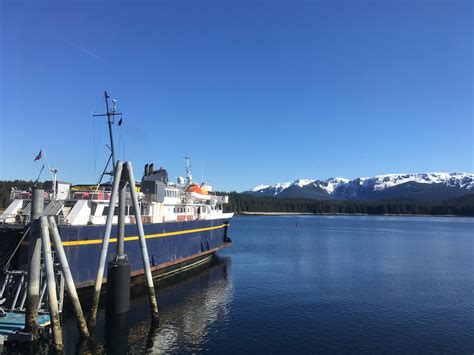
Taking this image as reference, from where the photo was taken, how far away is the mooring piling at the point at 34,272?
2189 centimetres

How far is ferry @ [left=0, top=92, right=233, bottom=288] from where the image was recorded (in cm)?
2998

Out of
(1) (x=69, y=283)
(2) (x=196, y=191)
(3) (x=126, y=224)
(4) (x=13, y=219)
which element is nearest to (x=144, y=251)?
(1) (x=69, y=283)

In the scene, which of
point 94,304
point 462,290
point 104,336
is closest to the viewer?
point 104,336

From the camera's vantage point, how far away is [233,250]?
233 feet

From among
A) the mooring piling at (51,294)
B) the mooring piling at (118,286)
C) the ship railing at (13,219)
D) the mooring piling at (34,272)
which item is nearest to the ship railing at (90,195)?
the ship railing at (13,219)

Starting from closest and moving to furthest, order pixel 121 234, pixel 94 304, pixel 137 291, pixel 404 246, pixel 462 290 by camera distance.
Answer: pixel 94 304 → pixel 121 234 → pixel 137 291 → pixel 462 290 → pixel 404 246

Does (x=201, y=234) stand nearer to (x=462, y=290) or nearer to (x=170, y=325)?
(x=170, y=325)

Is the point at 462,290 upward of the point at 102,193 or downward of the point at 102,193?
downward

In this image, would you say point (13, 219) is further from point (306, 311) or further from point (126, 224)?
point (306, 311)

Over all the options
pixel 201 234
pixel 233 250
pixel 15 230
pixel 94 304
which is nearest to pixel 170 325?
pixel 94 304

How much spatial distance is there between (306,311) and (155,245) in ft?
53.0

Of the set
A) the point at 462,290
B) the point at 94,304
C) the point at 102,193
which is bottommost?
the point at 462,290

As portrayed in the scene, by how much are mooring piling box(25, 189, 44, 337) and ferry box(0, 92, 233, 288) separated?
13.1ft

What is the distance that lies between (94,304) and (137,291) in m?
9.69
